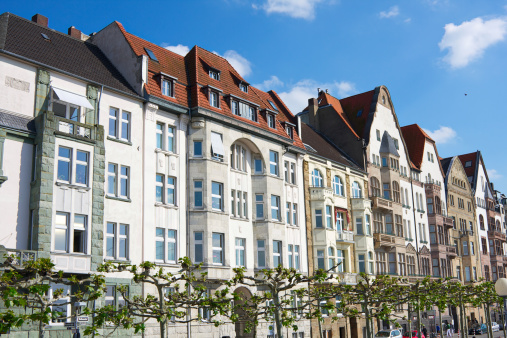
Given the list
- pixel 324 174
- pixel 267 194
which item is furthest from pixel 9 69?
pixel 324 174

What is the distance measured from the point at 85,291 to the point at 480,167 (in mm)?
73814

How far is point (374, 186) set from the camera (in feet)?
193

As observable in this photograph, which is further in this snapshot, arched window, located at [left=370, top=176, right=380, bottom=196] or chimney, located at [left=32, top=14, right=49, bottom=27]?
arched window, located at [left=370, top=176, right=380, bottom=196]

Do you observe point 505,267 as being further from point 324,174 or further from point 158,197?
point 158,197

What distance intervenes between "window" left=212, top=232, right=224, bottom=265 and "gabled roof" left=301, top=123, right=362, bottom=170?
1621 cm

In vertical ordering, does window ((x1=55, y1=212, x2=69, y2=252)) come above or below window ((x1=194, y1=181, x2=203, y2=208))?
below

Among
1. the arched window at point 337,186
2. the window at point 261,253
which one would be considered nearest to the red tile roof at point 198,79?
the arched window at point 337,186

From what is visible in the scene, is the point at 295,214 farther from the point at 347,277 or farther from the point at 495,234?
the point at 495,234

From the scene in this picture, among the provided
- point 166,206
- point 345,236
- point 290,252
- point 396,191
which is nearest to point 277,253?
point 290,252

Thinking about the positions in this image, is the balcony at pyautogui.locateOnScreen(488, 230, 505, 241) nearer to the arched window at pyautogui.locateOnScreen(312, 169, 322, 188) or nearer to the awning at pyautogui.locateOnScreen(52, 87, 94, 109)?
the arched window at pyautogui.locateOnScreen(312, 169, 322, 188)

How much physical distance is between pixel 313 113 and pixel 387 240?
15.2m

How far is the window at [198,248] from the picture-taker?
123ft

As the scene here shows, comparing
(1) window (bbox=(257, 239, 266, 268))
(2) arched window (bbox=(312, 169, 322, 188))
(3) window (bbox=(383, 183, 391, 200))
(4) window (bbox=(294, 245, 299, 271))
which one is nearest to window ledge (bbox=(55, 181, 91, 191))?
(1) window (bbox=(257, 239, 266, 268))

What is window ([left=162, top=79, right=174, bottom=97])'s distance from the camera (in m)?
38.3
